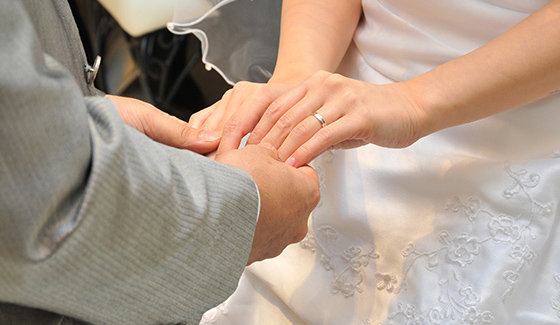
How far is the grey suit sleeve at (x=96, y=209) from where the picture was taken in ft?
1.43

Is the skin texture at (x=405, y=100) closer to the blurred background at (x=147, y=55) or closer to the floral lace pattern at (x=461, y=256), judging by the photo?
the floral lace pattern at (x=461, y=256)

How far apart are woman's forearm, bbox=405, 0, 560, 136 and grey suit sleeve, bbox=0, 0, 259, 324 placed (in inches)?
18.8

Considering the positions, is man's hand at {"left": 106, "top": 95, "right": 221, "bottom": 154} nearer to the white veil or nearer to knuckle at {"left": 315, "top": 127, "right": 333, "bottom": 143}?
knuckle at {"left": 315, "top": 127, "right": 333, "bottom": 143}

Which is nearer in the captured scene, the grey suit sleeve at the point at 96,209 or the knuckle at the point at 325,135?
the grey suit sleeve at the point at 96,209

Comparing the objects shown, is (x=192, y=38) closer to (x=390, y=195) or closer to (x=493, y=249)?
(x=390, y=195)

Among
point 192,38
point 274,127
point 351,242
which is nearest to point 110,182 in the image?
point 274,127

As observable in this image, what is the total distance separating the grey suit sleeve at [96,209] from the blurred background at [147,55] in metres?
1.41

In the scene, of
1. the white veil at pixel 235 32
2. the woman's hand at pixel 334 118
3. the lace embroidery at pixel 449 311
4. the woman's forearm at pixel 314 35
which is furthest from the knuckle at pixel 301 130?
the white veil at pixel 235 32

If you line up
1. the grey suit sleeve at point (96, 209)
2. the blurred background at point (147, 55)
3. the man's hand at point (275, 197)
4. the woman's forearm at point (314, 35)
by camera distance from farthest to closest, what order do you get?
the blurred background at point (147, 55), the woman's forearm at point (314, 35), the man's hand at point (275, 197), the grey suit sleeve at point (96, 209)

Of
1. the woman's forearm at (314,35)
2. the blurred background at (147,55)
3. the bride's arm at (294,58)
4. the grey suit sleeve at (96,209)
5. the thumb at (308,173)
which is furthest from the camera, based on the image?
the blurred background at (147,55)

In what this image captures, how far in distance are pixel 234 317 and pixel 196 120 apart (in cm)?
39

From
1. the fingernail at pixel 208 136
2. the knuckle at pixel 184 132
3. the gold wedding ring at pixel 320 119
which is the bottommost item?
the fingernail at pixel 208 136

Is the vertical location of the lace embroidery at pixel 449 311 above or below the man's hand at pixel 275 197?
below

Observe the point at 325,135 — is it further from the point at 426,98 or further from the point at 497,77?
the point at 497,77
